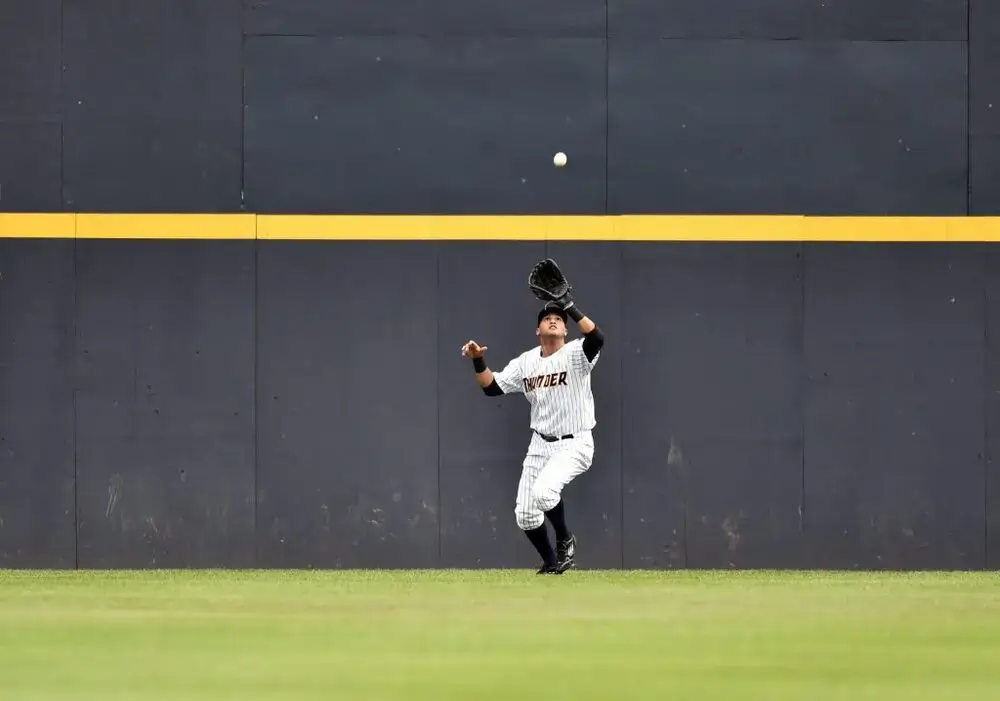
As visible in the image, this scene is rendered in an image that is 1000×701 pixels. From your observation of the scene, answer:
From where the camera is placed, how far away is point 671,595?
1062cm

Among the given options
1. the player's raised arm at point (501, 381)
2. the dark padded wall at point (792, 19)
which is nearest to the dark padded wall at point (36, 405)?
the player's raised arm at point (501, 381)

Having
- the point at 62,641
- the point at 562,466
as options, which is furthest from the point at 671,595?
the point at 62,641

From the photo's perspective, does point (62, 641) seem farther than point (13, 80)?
No

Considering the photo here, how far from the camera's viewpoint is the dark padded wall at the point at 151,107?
13.4 meters

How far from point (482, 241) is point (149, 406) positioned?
2601 mm

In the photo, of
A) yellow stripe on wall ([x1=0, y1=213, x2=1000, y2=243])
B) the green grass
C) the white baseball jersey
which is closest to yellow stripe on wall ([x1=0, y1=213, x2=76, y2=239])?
yellow stripe on wall ([x1=0, y1=213, x2=1000, y2=243])

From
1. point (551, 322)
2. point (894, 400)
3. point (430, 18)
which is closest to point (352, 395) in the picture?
point (551, 322)

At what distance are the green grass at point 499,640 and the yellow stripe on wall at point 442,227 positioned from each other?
272 centimetres

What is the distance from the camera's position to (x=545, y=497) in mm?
11953

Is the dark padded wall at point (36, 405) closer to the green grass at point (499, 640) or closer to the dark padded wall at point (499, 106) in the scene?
the dark padded wall at point (499, 106)

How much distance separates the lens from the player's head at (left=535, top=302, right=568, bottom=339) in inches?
483

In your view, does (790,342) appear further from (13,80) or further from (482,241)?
(13,80)

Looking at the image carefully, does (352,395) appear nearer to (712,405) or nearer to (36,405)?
(36,405)

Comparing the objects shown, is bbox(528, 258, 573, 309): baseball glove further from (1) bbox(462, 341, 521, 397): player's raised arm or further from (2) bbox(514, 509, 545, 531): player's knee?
(2) bbox(514, 509, 545, 531): player's knee
